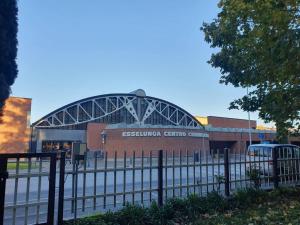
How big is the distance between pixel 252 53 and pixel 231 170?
368cm

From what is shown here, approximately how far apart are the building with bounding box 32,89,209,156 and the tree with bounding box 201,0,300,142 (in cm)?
2681

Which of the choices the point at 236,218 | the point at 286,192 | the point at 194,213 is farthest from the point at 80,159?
the point at 286,192

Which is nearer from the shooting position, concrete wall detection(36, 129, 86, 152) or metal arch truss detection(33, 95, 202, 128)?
concrete wall detection(36, 129, 86, 152)

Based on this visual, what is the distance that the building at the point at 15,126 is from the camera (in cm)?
4081

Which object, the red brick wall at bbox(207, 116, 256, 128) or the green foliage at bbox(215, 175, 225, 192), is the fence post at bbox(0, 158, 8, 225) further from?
the red brick wall at bbox(207, 116, 256, 128)

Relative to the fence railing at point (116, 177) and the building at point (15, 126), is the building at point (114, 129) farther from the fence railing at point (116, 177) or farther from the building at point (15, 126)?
the fence railing at point (116, 177)

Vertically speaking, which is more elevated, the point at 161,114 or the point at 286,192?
the point at 161,114

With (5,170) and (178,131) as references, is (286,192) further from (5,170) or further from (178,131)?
(178,131)

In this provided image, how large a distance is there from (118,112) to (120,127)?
1380 cm

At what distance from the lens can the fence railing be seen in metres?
5.61

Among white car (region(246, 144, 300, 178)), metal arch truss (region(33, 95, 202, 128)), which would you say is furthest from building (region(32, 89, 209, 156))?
→ white car (region(246, 144, 300, 178))

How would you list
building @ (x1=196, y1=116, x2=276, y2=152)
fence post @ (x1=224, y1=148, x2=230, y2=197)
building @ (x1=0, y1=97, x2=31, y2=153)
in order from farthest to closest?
building @ (x1=196, y1=116, x2=276, y2=152) < building @ (x1=0, y1=97, x2=31, y2=153) < fence post @ (x1=224, y1=148, x2=230, y2=197)

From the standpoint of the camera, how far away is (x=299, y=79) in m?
7.80

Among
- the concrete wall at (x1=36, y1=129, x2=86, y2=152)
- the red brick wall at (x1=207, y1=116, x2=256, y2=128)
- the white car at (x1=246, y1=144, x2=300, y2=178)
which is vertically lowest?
the white car at (x1=246, y1=144, x2=300, y2=178)
